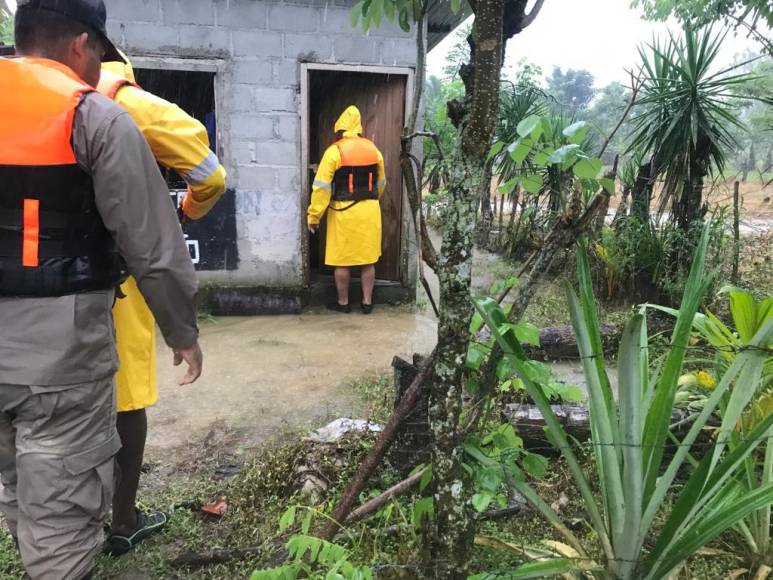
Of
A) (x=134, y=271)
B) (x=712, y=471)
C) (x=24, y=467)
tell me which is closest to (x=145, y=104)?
(x=134, y=271)

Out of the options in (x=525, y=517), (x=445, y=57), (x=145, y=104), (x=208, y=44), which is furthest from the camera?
(x=445, y=57)

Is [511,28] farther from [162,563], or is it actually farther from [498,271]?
[498,271]

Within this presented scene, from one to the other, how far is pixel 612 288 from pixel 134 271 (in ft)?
16.7

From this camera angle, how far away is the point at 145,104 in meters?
1.87

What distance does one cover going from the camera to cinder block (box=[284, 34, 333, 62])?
16.2ft

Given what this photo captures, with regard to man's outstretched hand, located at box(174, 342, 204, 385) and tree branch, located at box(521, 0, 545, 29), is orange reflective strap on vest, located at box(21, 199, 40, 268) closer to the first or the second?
man's outstretched hand, located at box(174, 342, 204, 385)

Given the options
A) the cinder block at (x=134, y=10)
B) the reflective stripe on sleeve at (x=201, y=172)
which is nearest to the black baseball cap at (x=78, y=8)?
the reflective stripe on sleeve at (x=201, y=172)

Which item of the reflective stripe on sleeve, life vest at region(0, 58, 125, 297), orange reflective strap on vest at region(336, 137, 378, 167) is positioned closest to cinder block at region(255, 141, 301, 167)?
orange reflective strap on vest at region(336, 137, 378, 167)

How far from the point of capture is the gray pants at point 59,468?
5.02 ft

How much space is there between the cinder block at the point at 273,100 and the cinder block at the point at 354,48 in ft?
1.69

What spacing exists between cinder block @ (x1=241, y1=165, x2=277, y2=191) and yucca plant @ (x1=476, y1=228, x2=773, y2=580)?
3900mm

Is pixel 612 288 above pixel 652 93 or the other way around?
the other way around

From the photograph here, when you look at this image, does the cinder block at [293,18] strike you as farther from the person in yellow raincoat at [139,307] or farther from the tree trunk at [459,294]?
the tree trunk at [459,294]

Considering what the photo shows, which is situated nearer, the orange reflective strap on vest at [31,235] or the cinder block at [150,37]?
the orange reflective strap on vest at [31,235]
